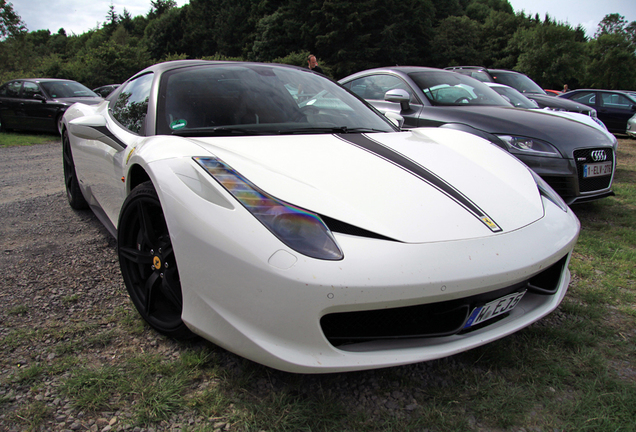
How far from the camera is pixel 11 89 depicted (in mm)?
9828

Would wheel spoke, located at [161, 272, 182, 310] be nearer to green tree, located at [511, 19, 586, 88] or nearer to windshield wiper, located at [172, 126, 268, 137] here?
windshield wiper, located at [172, 126, 268, 137]

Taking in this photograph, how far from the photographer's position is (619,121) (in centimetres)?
1076

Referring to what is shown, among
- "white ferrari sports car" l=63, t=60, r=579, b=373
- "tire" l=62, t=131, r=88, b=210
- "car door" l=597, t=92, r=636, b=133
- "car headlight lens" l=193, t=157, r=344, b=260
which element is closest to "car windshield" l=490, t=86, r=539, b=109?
"white ferrari sports car" l=63, t=60, r=579, b=373

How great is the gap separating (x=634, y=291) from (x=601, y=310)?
1.35 feet

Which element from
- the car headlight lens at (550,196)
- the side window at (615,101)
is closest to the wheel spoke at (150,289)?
the car headlight lens at (550,196)

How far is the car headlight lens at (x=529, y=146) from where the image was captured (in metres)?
3.61

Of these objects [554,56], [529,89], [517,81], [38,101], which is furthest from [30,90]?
[554,56]

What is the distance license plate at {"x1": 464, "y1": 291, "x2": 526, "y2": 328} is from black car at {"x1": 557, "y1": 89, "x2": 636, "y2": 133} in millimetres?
10800

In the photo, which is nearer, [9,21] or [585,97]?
[585,97]

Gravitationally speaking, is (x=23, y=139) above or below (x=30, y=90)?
below

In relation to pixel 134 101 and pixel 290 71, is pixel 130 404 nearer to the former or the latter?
pixel 134 101

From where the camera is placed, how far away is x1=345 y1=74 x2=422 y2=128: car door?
4.58 meters

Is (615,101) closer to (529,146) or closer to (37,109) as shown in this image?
(529,146)

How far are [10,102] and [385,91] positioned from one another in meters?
8.98
